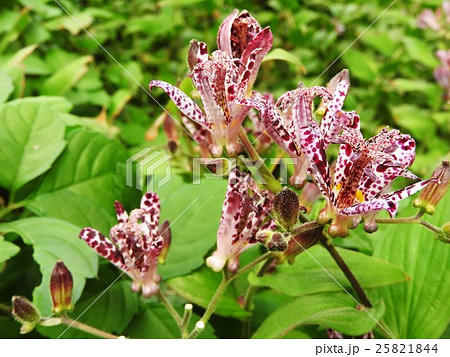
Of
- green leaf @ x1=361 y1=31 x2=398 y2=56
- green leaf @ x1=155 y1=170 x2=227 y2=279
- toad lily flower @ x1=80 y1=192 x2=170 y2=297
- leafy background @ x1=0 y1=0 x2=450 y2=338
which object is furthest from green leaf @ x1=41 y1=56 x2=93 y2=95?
green leaf @ x1=361 y1=31 x2=398 y2=56

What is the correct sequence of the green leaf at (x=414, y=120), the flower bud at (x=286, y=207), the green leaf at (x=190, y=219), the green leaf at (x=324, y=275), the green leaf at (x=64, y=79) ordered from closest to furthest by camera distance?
the flower bud at (x=286, y=207) < the green leaf at (x=324, y=275) < the green leaf at (x=190, y=219) < the green leaf at (x=64, y=79) < the green leaf at (x=414, y=120)

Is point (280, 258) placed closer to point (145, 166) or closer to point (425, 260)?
point (425, 260)

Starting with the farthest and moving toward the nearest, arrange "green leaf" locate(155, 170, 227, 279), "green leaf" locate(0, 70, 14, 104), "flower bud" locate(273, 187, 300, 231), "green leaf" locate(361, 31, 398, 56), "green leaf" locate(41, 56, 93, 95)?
"green leaf" locate(361, 31, 398, 56), "green leaf" locate(41, 56, 93, 95), "green leaf" locate(0, 70, 14, 104), "green leaf" locate(155, 170, 227, 279), "flower bud" locate(273, 187, 300, 231)

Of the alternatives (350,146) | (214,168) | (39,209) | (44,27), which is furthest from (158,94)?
(350,146)

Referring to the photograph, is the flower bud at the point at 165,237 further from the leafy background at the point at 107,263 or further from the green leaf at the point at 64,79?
the green leaf at the point at 64,79

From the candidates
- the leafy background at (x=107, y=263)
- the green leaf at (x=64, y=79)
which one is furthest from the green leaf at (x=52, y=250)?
the green leaf at (x=64, y=79)

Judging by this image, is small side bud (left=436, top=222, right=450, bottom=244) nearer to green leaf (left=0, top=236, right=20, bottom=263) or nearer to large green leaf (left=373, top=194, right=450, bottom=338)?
large green leaf (left=373, top=194, right=450, bottom=338)

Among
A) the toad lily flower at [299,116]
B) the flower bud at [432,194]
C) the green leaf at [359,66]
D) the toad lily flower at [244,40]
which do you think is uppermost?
the green leaf at [359,66]

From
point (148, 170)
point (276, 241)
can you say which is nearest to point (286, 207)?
point (276, 241)
